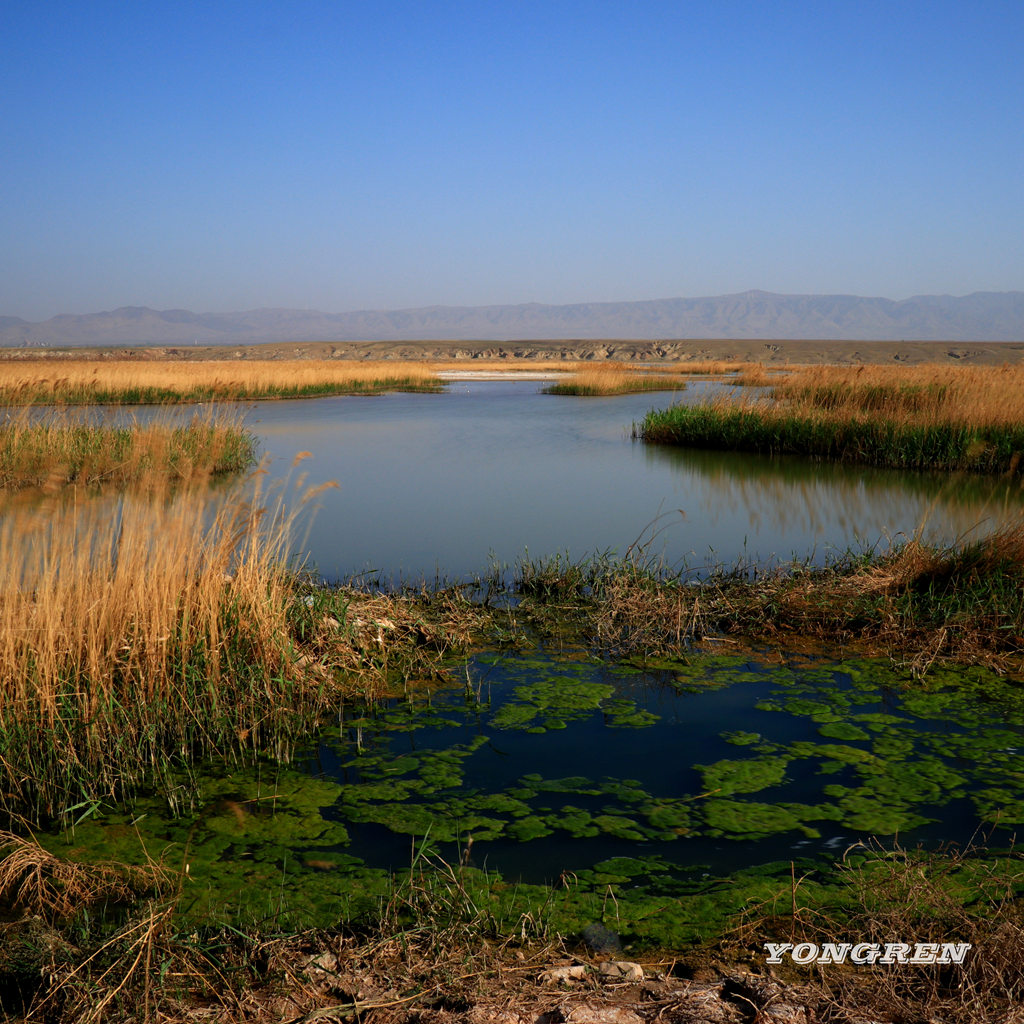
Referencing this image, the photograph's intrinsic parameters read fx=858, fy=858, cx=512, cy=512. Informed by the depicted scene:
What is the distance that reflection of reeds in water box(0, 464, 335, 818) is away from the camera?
3660 millimetres

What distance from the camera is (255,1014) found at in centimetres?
224

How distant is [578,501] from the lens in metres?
10.9

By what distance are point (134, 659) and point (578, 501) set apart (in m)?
7.35

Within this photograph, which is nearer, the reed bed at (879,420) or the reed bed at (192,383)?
the reed bed at (879,420)

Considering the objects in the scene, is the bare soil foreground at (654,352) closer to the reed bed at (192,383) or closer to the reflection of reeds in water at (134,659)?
the reed bed at (192,383)

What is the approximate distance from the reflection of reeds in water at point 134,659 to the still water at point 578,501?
8.69 feet

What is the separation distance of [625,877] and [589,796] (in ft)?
2.10

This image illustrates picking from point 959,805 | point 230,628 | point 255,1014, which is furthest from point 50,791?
point 959,805

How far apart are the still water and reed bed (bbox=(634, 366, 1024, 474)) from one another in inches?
22.4

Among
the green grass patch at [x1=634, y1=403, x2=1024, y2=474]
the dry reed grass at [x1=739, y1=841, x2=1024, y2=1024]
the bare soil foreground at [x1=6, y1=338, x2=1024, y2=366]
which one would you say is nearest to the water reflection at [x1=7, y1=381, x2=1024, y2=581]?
the green grass patch at [x1=634, y1=403, x2=1024, y2=474]

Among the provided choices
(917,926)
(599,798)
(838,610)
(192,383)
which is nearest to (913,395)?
(838,610)

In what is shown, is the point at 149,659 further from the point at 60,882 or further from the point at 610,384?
the point at 610,384

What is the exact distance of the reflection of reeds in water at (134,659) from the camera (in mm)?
3660

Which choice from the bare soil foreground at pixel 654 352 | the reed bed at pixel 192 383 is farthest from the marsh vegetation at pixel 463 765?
the bare soil foreground at pixel 654 352
